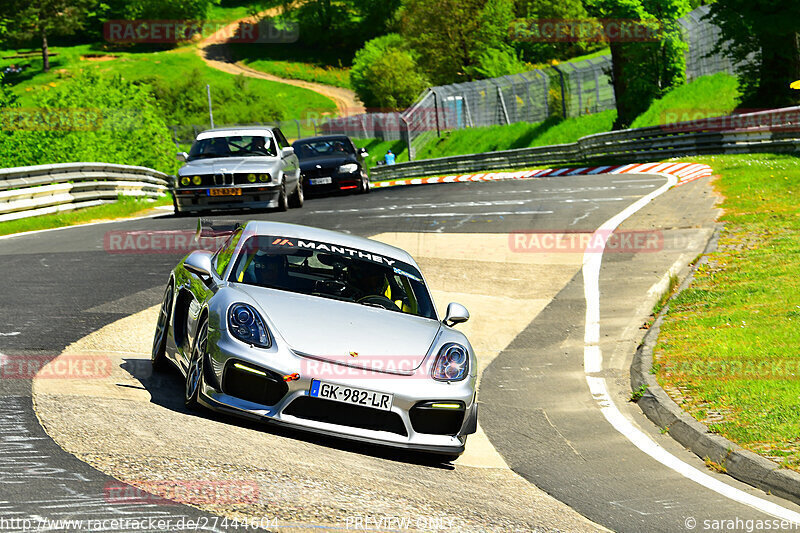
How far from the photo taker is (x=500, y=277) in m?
14.8

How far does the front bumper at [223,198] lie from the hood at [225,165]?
339 millimetres

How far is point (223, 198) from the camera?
19.8 m

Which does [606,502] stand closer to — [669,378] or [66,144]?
[669,378]

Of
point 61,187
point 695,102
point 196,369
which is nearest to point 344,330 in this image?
point 196,369

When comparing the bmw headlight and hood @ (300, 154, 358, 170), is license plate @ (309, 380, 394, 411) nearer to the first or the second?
the bmw headlight

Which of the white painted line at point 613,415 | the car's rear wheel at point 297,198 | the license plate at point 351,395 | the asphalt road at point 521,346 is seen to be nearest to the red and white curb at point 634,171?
the asphalt road at point 521,346

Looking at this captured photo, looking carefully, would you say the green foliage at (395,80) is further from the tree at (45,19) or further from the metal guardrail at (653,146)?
the tree at (45,19)

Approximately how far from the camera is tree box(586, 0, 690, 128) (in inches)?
1598

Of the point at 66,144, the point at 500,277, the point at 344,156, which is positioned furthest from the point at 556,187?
the point at 66,144

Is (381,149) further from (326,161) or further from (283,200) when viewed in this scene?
(283,200)

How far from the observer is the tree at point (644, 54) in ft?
133

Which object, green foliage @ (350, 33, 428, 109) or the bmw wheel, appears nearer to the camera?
the bmw wheel

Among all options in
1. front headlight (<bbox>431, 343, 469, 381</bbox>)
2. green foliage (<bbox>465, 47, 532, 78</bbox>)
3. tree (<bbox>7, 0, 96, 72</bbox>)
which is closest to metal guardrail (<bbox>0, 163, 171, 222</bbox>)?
front headlight (<bbox>431, 343, 469, 381</bbox>)

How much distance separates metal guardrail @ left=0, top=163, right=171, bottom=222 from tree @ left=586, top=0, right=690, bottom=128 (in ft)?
69.2
